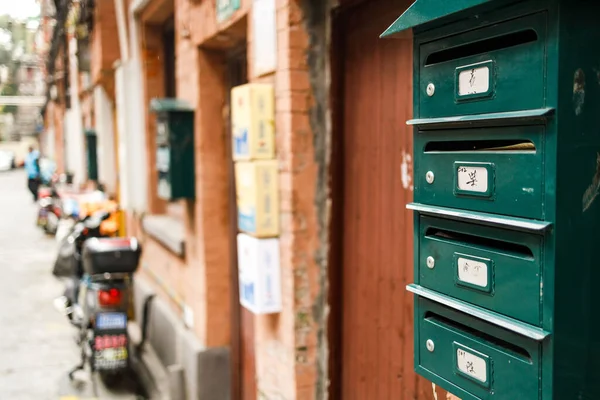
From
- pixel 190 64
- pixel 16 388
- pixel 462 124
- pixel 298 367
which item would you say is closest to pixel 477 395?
pixel 462 124

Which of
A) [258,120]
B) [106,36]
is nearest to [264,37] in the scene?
[258,120]

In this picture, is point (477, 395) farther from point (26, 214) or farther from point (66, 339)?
point (26, 214)

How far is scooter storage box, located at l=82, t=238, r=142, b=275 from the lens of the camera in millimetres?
5520

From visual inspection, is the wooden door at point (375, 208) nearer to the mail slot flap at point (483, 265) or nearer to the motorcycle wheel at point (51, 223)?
the mail slot flap at point (483, 265)

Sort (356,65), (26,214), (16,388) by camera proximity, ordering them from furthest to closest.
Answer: (26,214)
(16,388)
(356,65)

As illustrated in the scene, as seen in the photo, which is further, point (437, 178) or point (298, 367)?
point (298, 367)

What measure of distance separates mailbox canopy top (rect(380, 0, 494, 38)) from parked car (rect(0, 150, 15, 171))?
44.4 meters

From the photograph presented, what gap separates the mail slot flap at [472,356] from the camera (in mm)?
1354

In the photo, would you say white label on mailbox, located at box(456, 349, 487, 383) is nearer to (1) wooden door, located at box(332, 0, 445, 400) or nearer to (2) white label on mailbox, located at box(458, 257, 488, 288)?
(2) white label on mailbox, located at box(458, 257, 488, 288)

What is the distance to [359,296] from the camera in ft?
9.71

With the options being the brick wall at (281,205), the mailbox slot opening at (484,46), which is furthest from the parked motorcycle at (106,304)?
the mailbox slot opening at (484,46)

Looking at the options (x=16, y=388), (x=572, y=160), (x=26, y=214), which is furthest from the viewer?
(x=26, y=214)

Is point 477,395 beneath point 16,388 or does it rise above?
above

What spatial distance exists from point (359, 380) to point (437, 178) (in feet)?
5.56
